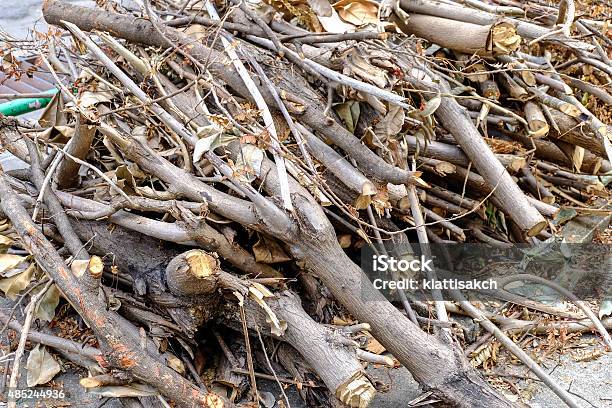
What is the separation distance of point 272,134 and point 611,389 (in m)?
1.22

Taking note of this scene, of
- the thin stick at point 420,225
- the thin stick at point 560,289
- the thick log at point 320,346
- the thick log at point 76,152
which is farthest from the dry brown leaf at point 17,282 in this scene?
the thin stick at point 560,289

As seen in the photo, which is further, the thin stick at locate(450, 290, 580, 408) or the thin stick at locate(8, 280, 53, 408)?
the thin stick at locate(450, 290, 580, 408)

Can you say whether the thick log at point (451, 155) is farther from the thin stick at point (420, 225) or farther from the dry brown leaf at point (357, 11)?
the dry brown leaf at point (357, 11)

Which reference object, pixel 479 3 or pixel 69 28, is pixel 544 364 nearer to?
pixel 479 3

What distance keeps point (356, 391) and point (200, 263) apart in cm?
50

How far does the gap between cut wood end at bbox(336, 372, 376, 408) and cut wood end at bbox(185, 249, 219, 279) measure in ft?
1.43

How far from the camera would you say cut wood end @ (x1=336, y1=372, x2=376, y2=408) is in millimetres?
1666

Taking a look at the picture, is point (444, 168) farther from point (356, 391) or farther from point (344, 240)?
point (356, 391)

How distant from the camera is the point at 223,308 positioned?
1961 millimetres

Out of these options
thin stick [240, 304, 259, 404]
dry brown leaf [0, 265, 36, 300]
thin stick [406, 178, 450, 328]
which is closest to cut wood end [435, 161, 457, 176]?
thin stick [406, 178, 450, 328]

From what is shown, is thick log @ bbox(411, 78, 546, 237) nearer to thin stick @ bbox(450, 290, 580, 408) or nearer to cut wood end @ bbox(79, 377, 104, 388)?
thin stick @ bbox(450, 290, 580, 408)

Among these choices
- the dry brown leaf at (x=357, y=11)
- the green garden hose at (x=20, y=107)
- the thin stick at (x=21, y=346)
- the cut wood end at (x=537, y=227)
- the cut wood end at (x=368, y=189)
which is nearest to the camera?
the thin stick at (x=21, y=346)

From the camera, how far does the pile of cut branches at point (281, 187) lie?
1.80m

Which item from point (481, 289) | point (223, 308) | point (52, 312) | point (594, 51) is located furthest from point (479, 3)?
point (52, 312)
